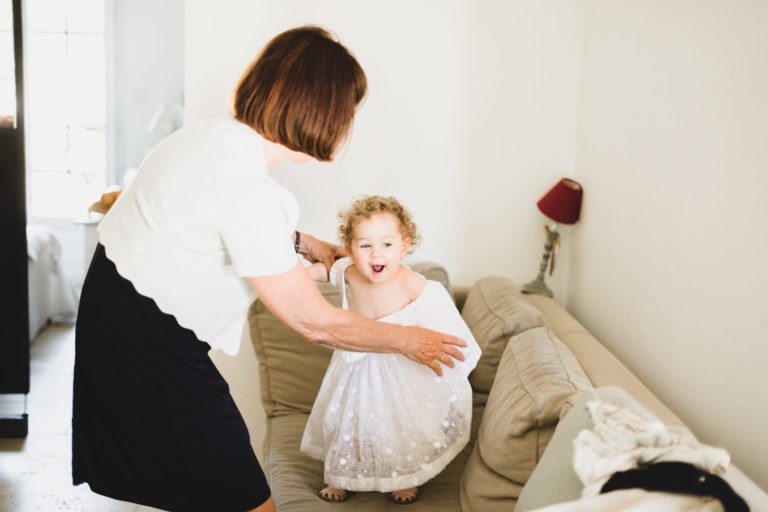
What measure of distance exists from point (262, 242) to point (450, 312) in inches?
37.0

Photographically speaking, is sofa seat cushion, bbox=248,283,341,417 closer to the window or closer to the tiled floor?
the tiled floor

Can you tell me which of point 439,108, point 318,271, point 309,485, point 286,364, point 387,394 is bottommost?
point 309,485

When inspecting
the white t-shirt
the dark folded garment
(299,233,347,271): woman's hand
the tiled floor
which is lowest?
the tiled floor

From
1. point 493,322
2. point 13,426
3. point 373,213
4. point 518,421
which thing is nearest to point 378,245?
point 373,213

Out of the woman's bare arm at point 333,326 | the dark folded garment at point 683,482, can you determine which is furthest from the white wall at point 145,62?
the dark folded garment at point 683,482

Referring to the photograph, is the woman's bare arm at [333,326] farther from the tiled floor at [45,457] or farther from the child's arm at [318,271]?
the tiled floor at [45,457]

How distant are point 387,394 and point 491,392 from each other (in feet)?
0.95

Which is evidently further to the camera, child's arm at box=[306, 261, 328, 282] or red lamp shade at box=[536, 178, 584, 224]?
red lamp shade at box=[536, 178, 584, 224]

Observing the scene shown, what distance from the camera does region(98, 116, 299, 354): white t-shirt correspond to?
5.12 ft

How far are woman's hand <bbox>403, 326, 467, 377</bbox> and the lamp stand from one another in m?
1.28

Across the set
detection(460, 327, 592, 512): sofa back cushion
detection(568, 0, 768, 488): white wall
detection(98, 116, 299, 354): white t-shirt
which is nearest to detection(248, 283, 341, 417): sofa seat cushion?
detection(460, 327, 592, 512): sofa back cushion

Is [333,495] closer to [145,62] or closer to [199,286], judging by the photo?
[199,286]

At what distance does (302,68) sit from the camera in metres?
1.66

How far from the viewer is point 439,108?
325 cm
